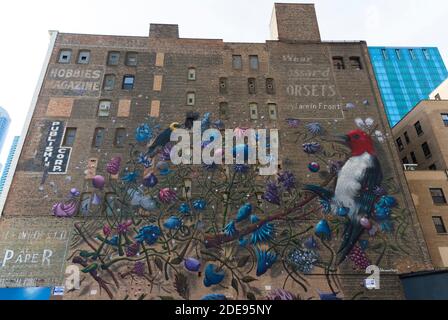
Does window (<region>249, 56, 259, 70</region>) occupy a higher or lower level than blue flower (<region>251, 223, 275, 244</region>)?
higher

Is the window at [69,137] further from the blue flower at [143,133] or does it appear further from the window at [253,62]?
the window at [253,62]

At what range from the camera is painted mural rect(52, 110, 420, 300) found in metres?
25.6

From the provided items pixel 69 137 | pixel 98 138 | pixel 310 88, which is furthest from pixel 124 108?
pixel 310 88

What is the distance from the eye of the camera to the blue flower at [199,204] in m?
28.2

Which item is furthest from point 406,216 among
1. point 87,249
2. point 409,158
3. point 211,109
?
point 87,249

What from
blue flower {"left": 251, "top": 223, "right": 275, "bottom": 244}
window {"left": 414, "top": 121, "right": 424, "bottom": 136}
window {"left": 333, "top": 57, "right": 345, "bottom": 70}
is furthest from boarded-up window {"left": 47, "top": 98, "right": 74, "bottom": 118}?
window {"left": 414, "top": 121, "right": 424, "bottom": 136}

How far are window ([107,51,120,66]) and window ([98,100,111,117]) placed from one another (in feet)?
15.7

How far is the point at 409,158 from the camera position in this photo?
129 feet

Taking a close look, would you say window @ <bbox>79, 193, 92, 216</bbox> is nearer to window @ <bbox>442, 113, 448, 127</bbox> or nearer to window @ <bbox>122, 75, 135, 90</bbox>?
window @ <bbox>122, 75, 135, 90</bbox>

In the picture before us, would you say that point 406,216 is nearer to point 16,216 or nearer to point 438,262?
point 438,262

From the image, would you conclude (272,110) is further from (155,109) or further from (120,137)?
(120,137)

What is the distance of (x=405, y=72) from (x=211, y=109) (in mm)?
89601

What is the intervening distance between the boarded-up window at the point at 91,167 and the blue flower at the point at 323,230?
19.0m

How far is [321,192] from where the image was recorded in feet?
95.6
